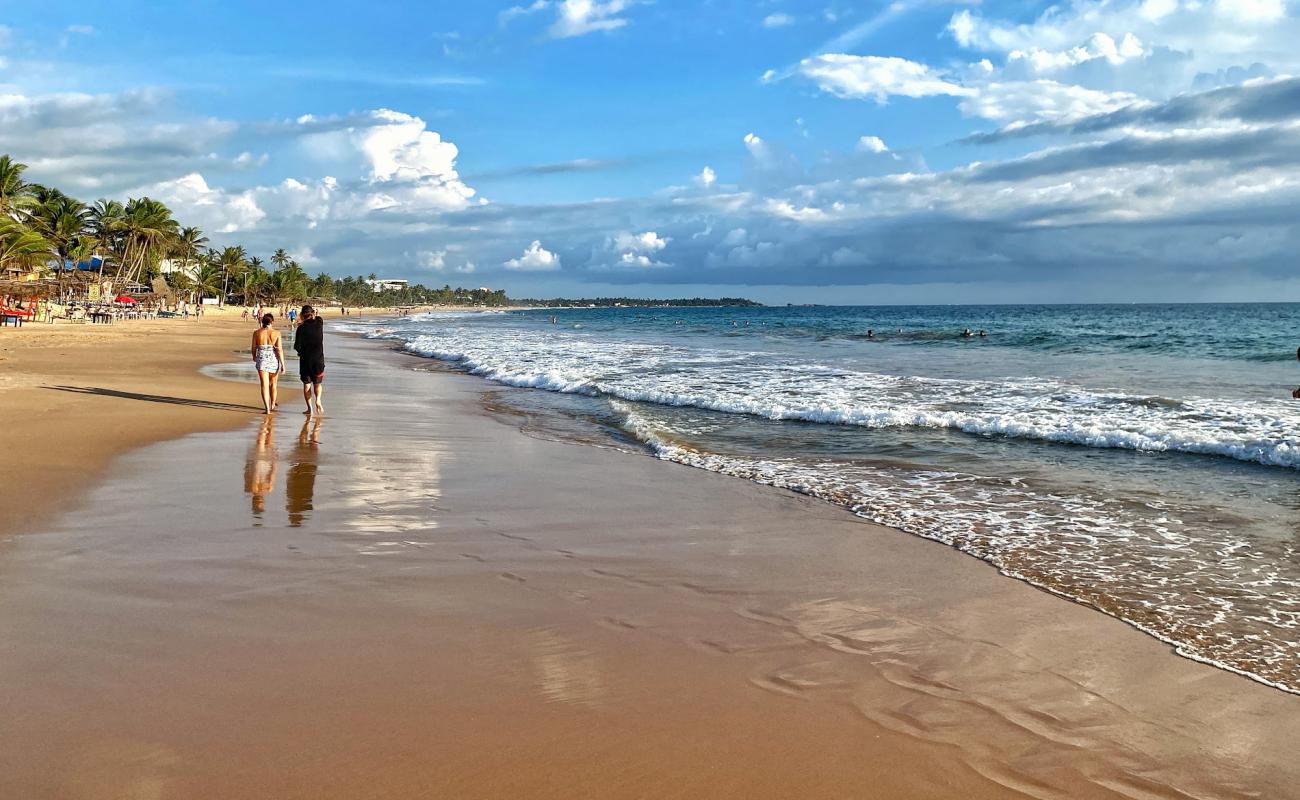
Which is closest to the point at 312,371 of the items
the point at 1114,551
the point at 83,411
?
the point at 83,411

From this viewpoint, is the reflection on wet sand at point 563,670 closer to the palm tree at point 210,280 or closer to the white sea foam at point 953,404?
the white sea foam at point 953,404

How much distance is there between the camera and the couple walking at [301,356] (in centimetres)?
1345

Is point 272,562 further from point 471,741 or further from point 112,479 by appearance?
point 112,479

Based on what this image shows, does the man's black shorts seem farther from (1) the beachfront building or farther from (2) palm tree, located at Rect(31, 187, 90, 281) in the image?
(1) the beachfront building

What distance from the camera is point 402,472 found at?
9117mm

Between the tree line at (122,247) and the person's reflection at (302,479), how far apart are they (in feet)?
106

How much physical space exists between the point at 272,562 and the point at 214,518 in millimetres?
1526

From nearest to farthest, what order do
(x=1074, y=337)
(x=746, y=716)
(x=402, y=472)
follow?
1. (x=746, y=716)
2. (x=402, y=472)
3. (x=1074, y=337)

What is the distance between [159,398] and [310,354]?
3544mm

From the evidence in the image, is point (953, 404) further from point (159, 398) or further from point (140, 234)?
point (140, 234)

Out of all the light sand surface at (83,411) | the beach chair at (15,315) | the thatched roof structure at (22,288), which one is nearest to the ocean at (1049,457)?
the light sand surface at (83,411)

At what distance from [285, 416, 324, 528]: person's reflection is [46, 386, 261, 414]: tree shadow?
316cm

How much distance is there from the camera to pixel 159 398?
15.0 meters

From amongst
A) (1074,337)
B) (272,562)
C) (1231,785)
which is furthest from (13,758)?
(1074,337)
